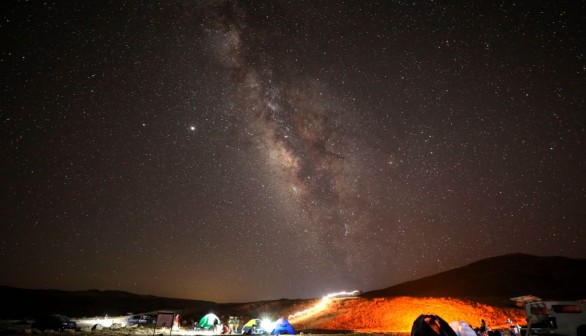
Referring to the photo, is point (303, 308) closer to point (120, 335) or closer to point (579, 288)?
point (120, 335)

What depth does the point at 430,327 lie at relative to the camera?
11938mm

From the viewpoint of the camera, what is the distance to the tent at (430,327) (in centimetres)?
1184

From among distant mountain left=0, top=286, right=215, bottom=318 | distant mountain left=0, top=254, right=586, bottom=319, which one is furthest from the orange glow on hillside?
distant mountain left=0, top=286, right=215, bottom=318

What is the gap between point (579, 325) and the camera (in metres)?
17.6

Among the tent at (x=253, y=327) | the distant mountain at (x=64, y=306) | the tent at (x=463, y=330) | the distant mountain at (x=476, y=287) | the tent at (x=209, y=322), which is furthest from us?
the distant mountain at (x=64, y=306)

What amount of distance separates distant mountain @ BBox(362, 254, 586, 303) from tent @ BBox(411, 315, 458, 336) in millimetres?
52455

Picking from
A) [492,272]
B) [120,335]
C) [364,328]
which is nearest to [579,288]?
[492,272]

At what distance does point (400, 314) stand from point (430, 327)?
25.6m

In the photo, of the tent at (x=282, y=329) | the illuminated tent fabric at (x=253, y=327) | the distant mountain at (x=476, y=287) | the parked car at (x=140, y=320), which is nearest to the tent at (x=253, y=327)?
the illuminated tent fabric at (x=253, y=327)

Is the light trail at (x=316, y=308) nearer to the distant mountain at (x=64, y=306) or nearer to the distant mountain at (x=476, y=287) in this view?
the distant mountain at (x=476, y=287)

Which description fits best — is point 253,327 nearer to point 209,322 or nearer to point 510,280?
point 209,322

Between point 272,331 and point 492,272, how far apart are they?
66487 millimetres

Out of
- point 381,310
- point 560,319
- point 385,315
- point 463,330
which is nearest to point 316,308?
point 381,310

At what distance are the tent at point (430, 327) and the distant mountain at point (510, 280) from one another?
52.5 metres
